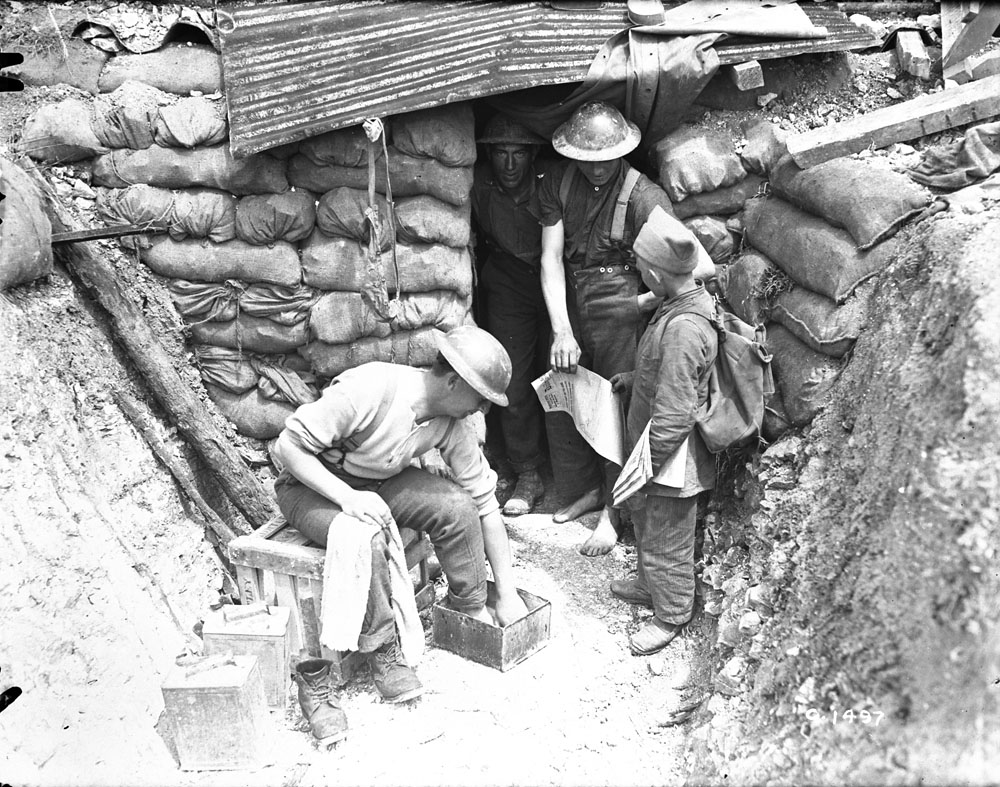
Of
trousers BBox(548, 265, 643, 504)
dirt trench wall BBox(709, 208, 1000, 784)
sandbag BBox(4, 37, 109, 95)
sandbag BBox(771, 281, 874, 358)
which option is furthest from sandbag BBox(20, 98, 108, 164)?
dirt trench wall BBox(709, 208, 1000, 784)

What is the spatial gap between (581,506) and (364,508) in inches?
82.3

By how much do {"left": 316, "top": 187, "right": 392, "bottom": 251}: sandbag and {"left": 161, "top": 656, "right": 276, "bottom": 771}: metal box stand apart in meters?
2.20

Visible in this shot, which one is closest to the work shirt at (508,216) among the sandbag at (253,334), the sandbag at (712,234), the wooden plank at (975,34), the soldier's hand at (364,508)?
the sandbag at (712,234)

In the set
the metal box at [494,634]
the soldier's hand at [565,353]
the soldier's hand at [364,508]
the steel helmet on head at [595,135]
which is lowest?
the metal box at [494,634]

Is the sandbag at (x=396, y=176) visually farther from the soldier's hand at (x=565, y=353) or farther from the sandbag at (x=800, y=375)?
the sandbag at (x=800, y=375)

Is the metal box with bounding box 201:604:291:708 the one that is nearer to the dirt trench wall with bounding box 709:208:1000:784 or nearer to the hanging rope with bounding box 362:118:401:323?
the hanging rope with bounding box 362:118:401:323

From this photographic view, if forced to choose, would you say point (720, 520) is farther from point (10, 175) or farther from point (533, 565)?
point (10, 175)

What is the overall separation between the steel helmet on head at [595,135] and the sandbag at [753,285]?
86 centimetres

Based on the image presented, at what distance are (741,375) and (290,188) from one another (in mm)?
2506

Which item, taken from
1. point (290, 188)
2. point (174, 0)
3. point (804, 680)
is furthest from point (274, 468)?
point (804, 680)

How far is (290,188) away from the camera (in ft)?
14.6

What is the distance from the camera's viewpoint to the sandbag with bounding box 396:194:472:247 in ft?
14.6

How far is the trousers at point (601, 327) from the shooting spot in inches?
183

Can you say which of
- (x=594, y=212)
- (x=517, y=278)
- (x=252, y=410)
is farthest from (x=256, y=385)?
(x=594, y=212)
